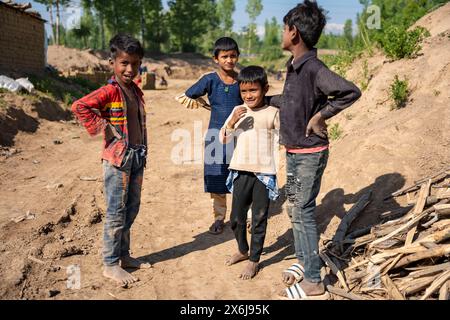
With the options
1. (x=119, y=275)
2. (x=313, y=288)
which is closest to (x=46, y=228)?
(x=119, y=275)

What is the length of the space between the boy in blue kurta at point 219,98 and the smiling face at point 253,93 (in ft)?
2.25

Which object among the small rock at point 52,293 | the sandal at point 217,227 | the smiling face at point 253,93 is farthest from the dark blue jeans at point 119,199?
the sandal at point 217,227

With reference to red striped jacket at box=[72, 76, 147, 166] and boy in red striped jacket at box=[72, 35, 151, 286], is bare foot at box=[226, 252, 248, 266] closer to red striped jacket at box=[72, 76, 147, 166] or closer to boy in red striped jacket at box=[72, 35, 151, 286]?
boy in red striped jacket at box=[72, 35, 151, 286]

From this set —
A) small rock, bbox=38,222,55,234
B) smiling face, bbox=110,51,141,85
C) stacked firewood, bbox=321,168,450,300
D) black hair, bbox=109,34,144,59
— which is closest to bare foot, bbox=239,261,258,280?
stacked firewood, bbox=321,168,450,300

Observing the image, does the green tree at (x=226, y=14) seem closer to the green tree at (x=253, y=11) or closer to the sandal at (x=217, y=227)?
the green tree at (x=253, y=11)

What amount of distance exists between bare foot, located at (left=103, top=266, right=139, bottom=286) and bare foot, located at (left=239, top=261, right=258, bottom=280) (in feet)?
3.07

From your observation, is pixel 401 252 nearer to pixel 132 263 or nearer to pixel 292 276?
pixel 292 276

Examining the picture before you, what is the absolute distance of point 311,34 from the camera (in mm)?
2725

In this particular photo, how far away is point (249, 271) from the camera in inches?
130

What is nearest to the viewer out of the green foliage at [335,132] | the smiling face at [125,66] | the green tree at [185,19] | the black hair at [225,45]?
the smiling face at [125,66]

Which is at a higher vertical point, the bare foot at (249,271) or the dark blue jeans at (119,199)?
the dark blue jeans at (119,199)

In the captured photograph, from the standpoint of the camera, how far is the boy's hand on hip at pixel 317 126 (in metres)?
2.70

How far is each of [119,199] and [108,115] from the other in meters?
0.71
